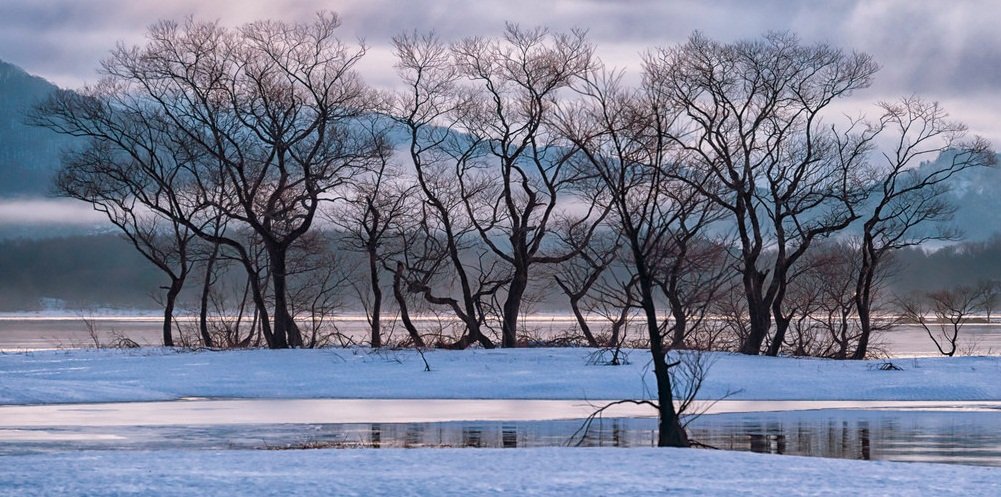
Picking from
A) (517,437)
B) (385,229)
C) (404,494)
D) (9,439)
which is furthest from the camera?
(385,229)

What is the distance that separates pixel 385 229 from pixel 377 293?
2.30 m

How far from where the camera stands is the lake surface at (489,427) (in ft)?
66.4

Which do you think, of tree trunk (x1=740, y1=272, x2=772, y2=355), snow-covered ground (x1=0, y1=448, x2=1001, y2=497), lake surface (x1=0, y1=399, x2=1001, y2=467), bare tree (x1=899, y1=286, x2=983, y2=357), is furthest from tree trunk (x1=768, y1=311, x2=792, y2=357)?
snow-covered ground (x1=0, y1=448, x2=1001, y2=497)

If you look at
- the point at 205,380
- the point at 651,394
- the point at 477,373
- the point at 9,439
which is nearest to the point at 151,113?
the point at 205,380

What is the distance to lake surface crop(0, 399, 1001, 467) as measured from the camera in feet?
66.4

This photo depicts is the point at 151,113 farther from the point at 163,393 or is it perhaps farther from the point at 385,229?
the point at 163,393

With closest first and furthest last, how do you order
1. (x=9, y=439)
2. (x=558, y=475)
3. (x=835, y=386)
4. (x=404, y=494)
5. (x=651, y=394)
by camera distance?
1. (x=404, y=494)
2. (x=558, y=475)
3. (x=9, y=439)
4. (x=651, y=394)
5. (x=835, y=386)

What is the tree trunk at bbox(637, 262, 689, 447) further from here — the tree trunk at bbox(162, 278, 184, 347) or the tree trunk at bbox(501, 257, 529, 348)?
the tree trunk at bbox(162, 278, 184, 347)

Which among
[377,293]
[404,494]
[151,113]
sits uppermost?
[151,113]

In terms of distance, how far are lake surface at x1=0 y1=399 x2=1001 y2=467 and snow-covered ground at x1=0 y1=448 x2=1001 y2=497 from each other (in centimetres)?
317

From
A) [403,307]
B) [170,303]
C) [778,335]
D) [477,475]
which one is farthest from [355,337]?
[477,475]

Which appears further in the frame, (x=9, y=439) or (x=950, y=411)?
(x=950, y=411)

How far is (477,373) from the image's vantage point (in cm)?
3697

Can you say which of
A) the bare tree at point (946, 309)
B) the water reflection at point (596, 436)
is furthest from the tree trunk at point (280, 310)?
the bare tree at point (946, 309)
